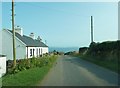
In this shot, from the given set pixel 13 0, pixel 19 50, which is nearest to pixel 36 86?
pixel 13 0

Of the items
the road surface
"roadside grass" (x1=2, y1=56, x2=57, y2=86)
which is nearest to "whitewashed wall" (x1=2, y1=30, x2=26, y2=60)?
the road surface

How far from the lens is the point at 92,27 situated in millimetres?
50656

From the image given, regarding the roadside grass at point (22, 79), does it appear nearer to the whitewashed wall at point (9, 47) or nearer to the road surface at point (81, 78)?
the road surface at point (81, 78)

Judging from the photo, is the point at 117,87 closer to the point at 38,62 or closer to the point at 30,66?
the point at 30,66

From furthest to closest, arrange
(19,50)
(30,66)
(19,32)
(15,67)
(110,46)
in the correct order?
1. (19,32)
2. (19,50)
3. (110,46)
4. (30,66)
5. (15,67)

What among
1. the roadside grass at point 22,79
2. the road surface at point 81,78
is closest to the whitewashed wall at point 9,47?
the road surface at point 81,78

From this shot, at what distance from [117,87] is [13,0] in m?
15.1

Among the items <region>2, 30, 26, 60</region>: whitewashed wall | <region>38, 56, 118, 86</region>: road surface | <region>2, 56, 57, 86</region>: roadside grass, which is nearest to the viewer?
<region>2, 56, 57, 86</region>: roadside grass

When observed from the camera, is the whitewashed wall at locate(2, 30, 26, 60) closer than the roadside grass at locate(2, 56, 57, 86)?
No

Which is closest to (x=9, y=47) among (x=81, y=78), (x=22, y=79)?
(x=81, y=78)

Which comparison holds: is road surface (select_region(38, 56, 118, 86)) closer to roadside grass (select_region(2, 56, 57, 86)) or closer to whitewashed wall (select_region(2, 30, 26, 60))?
roadside grass (select_region(2, 56, 57, 86))

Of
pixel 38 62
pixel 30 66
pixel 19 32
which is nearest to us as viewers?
pixel 30 66

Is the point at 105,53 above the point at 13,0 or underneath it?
underneath

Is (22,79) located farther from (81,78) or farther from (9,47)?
(9,47)
